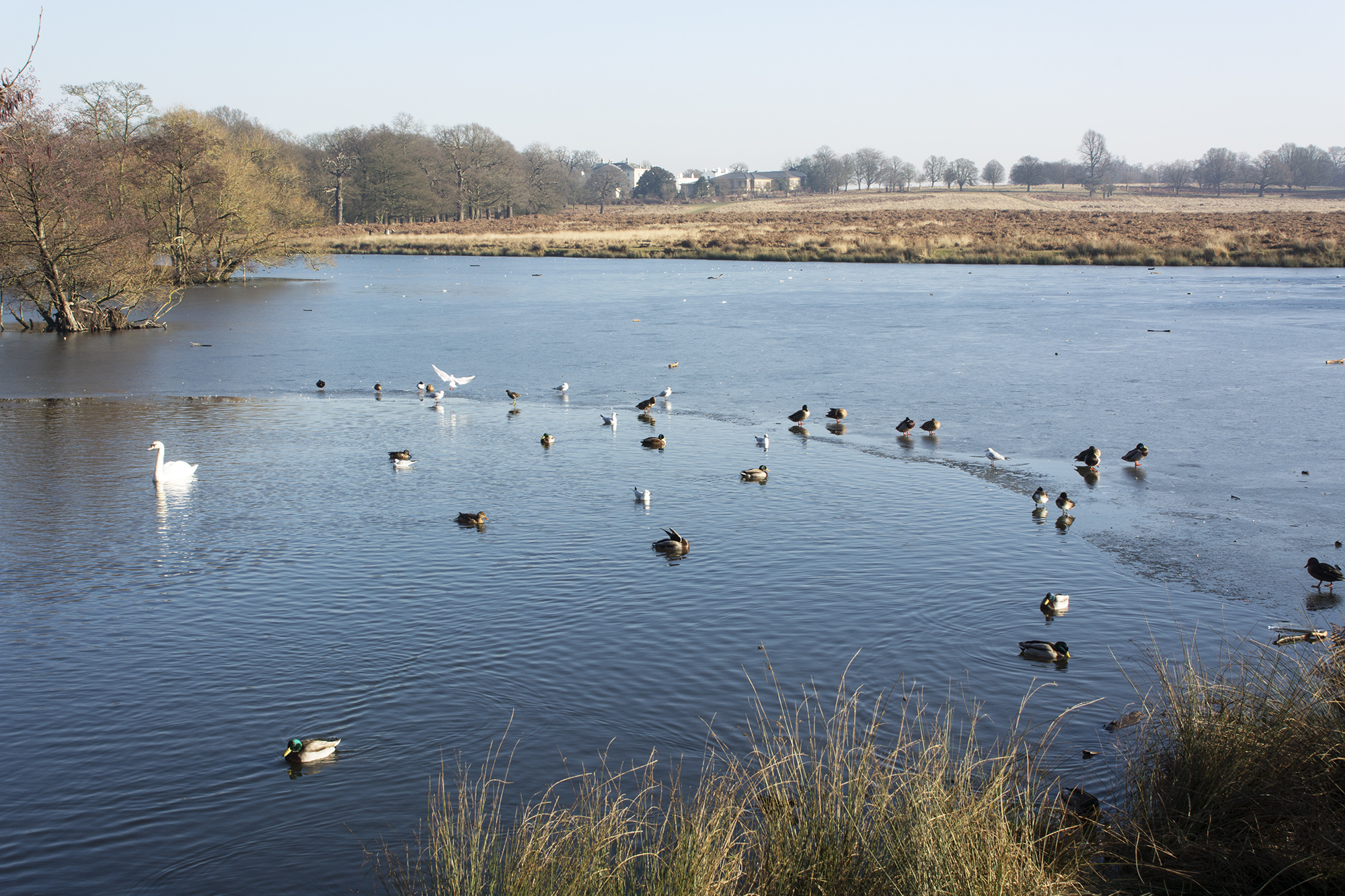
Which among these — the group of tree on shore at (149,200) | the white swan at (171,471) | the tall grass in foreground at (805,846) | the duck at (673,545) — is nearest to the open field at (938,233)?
the group of tree on shore at (149,200)

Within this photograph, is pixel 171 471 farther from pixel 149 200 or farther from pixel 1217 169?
pixel 1217 169

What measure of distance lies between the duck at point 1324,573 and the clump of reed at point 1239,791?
155 inches

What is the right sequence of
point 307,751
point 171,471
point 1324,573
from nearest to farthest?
point 307,751, point 1324,573, point 171,471

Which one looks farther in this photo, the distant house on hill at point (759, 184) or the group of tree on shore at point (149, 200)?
the distant house on hill at point (759, 184)

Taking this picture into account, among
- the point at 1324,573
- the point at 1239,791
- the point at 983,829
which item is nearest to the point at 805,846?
the point at 983,829

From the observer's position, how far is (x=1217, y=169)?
467 feet

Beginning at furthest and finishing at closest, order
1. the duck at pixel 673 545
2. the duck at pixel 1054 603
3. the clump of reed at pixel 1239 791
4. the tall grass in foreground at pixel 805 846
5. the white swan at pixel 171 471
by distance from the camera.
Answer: the white swan at pixel 171 471 → the duck at pixel 673 545 → the duck at pixel 1054 603 → the clump of reed at pixel 1239 791 → the tall grass in foreground at pixel 805 846

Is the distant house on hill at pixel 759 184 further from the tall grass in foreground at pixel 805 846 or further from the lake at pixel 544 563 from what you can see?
the tall grass in foreground at pixel 805 846

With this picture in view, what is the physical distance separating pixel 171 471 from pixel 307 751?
8.24 m

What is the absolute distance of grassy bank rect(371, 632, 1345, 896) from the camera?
4.38 metres

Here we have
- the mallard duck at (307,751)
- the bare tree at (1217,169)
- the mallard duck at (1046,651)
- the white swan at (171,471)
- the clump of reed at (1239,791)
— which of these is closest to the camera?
the clump of reed at (1239,791)

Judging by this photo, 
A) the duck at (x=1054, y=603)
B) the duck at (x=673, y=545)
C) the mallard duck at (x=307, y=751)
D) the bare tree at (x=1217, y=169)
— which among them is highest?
the bare tree at (x=1217, y=169)

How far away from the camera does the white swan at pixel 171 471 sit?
1325 centimetres

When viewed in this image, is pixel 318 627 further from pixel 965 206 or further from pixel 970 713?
pixel 965 206
